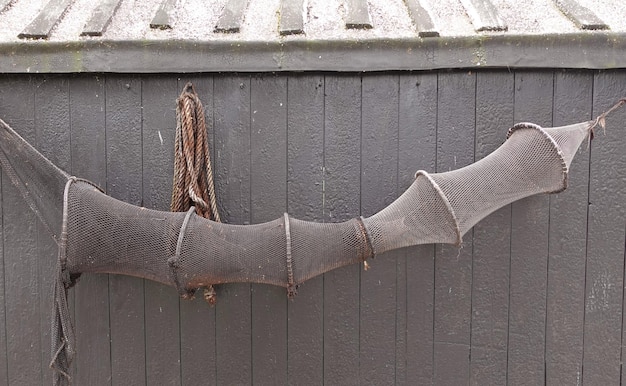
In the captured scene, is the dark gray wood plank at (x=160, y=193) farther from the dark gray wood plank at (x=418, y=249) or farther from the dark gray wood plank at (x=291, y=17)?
the dark gray wood plank at (x=418, y=249)

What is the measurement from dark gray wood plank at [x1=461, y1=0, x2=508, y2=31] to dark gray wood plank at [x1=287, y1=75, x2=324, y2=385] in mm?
724

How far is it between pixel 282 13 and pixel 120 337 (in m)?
1.70

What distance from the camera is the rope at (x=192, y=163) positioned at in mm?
2064

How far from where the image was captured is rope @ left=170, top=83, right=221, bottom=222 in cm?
206

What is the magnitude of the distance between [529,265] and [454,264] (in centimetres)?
34

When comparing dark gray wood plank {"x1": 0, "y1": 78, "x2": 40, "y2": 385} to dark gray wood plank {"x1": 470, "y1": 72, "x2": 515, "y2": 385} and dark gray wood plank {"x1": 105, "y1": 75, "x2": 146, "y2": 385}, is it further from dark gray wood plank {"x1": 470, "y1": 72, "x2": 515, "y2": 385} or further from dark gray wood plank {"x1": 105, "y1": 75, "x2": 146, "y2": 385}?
dark gray wood plank {"x1": 470, "y1": 72, "x2": 515, "y2": 385}

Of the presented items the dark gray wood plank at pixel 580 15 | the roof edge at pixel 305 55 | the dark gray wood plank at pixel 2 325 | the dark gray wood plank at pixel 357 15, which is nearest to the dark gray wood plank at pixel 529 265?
the roof edge at pixel 305 55

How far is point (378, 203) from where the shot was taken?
218cm

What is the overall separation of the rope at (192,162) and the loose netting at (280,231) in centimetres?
26

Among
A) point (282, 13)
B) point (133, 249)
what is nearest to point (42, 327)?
point (133, 249)

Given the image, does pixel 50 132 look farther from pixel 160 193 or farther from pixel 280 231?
pixel 280 231

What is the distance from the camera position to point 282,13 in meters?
2.18

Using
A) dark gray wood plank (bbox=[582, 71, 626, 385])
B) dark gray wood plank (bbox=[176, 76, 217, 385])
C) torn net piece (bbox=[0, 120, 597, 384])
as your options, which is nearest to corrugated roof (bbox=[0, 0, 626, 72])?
dark gray wood plank (bbox=[582, 71, 626, 385])

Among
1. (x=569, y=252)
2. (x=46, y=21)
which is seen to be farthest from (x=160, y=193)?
(x=569, y=252)
